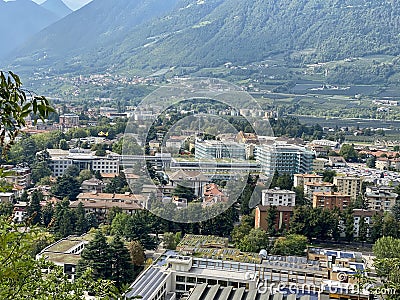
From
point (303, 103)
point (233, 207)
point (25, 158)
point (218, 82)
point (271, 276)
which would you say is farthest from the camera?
point (303, 103)

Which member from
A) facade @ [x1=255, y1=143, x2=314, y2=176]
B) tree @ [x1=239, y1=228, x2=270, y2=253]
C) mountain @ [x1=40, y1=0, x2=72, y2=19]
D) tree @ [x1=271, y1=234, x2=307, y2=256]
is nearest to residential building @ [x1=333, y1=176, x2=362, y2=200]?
facade @ [x1=255, y1=143, x2=314, y2=176]

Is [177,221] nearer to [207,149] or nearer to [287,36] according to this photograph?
[207,149]

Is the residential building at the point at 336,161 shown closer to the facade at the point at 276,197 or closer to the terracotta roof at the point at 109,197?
the facade at the point at 276,197

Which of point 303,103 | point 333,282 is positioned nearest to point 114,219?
point 333,282

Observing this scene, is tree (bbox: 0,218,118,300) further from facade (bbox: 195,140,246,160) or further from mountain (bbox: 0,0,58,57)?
mountain (bbox: 0,0,58,57)

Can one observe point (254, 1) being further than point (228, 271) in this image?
Yes

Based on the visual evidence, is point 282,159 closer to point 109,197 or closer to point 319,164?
point 319,164
